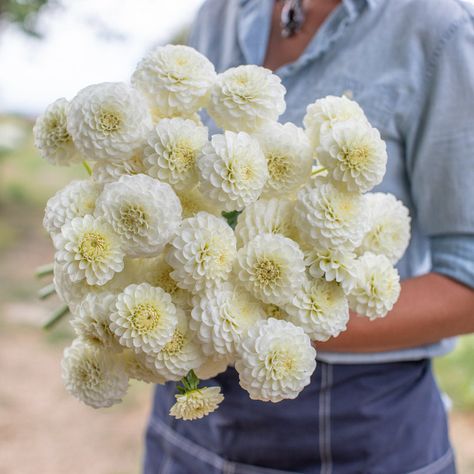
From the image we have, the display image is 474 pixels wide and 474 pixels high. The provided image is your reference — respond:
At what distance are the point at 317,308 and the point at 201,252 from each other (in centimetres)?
13

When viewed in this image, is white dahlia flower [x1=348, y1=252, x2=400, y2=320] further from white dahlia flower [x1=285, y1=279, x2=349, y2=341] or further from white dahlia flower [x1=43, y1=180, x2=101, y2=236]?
white dahlia flower [x1=43, y1=180, x2=101, y2=236]

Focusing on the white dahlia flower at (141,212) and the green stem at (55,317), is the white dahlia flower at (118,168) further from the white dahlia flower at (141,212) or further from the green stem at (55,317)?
the green stem at (55,317)

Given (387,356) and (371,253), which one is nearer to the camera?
(371,253)

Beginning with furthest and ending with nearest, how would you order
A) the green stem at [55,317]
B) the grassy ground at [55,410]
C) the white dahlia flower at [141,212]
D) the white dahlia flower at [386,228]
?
the grassy ground at [55,410]
the green stem at [55,317]
the white dahlia flower at [386,228]
the white dahlia flower at [141,212]

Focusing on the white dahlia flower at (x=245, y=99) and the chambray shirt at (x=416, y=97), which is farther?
the chambray shirt at (x=416, y=97)

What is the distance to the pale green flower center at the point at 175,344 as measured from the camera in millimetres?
688

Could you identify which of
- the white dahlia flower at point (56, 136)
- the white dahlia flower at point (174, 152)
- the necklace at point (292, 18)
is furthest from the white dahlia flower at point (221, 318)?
the necklace at point (292, 18)

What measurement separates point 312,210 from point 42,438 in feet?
9.21

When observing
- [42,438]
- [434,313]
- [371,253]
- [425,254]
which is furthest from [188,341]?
[42,438]

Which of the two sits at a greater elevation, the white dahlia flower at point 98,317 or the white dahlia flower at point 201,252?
the white dahlia flower at point 201,252

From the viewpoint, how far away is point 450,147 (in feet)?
3.16

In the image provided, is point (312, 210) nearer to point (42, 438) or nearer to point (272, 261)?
point (272, 261)

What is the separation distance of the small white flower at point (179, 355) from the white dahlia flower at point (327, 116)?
220 mm

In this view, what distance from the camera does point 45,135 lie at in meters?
0.77
